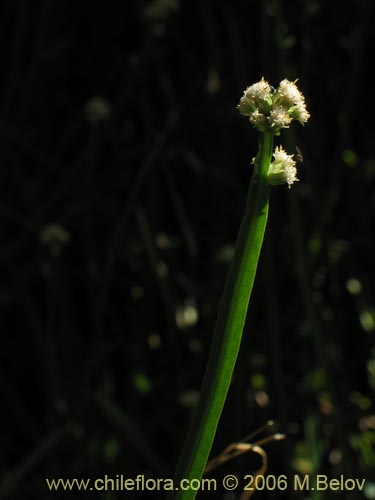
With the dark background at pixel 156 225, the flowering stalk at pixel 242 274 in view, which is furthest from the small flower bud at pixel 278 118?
the dark background at pixel 156 225

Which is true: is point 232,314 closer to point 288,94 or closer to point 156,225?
point 288,94

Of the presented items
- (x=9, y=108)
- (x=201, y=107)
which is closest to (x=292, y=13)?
(x=201, y=107)

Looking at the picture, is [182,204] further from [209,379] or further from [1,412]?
[209,379]

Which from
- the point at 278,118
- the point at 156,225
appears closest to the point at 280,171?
the point at 278,118

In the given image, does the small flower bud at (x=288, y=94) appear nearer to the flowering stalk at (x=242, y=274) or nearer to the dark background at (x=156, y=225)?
the flowering stalk at (x=242, y=274)

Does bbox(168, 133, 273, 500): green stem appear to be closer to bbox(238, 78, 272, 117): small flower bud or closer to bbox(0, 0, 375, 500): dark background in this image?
bbox(238, 78, 272, 117): small flower bud

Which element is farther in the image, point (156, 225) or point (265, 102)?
point (156, 225)
